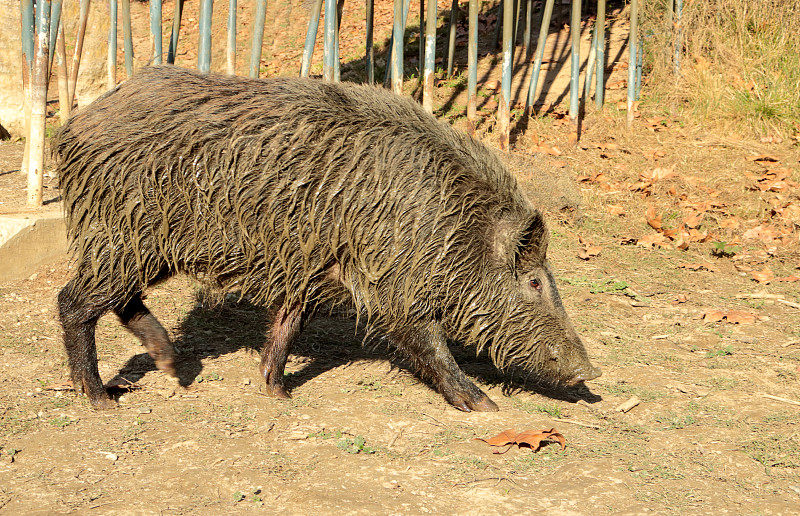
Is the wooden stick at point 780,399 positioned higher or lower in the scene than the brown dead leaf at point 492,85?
lower

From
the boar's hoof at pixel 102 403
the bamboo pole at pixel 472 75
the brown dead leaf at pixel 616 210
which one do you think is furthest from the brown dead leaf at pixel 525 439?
the bamboo pole at pixel 472 75

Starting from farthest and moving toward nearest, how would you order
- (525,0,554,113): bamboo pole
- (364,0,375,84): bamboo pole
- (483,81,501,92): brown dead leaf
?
(483,81,501,92): brown dead leaf < (525,0,554,113): bamboo pole < (364,0,375,84): bamboo pole

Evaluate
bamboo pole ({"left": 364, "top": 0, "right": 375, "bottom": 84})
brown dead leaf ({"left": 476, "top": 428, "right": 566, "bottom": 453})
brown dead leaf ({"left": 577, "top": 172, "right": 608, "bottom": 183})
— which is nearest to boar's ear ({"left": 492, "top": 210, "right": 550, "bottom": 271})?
brown dead leaf ({"left": 476, "top": 428, "right": 566, "bottom": 453})

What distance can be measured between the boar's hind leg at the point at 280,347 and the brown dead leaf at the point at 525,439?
1.20 meters

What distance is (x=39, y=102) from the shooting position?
5691 mm

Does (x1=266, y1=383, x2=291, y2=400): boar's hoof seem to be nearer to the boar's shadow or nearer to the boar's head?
the boar's shadow

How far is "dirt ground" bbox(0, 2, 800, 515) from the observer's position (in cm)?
333

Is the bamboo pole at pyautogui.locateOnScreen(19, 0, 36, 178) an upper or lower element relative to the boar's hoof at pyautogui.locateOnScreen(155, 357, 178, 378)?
upper

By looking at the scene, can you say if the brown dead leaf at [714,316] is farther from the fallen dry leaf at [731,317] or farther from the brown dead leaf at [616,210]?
the brown dead leaf at [616,210]

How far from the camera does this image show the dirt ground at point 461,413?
3330mm

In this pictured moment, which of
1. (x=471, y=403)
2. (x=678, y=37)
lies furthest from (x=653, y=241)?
(x=678, y=37)

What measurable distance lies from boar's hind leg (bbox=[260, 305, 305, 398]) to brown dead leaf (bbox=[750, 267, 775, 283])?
12.8 ft

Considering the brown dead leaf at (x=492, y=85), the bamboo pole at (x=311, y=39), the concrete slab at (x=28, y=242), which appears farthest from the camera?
the brown dead leaf at (x=492, y=85)

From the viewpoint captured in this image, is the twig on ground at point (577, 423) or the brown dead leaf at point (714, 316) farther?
the brown dead leaf at point (714, 316)
